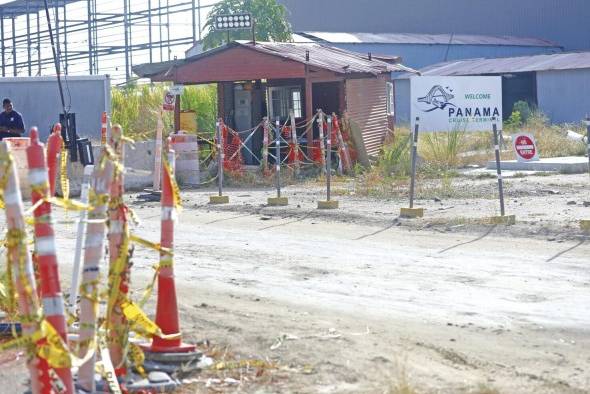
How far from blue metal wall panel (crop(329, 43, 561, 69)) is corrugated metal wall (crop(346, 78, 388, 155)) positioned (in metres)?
21.9

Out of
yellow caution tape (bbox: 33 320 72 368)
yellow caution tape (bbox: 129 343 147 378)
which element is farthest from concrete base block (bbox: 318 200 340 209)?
yellow caution tape (bbox: 33 320 72 368)

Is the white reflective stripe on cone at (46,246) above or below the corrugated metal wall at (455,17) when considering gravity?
below

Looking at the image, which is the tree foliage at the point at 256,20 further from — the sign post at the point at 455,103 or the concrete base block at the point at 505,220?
the concrete base block at the point at 505,220

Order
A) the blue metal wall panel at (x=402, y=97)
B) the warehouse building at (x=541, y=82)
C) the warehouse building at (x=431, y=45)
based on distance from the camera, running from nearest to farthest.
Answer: the warehouse building at (x=541, y=82) < the blue metal wall panel at (x=402, y=97) < the warehouse building at (x=431, y=45)

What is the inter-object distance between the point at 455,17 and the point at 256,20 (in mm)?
25132

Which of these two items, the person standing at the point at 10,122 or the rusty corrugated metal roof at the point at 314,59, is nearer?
the person standing at the point at 10,122

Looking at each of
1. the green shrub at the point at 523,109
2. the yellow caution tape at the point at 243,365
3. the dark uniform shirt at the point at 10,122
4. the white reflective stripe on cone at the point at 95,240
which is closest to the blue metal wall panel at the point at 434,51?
the green shrub at the point at 523,109

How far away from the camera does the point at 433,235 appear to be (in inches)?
594

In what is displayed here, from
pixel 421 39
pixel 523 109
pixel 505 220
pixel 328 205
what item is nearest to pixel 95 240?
pixel 505 220

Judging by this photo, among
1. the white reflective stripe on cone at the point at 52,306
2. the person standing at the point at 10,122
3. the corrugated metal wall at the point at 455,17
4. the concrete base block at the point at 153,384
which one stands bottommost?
the concrete base block at the point at 153,384

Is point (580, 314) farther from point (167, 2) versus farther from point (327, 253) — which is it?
point (167, 2)

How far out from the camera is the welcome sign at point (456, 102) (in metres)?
25.7

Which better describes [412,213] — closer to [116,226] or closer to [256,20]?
[116,226]

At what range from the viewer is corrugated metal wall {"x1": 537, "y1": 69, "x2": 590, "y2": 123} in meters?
44.0
